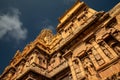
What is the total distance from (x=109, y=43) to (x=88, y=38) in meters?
2.12

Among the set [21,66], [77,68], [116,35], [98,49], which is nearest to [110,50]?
[98,49]

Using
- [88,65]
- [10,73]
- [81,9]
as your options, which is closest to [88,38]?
[88,65]

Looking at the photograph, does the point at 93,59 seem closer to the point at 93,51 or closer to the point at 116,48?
the point at 93,51

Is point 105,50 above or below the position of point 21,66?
below

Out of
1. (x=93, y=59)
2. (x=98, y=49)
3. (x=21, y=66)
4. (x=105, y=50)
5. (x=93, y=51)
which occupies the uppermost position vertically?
(x=21, y=66)

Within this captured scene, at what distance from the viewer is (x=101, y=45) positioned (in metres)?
11.5

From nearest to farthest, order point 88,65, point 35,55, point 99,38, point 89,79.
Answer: point 89,79 → point 88,65 → point 99,38 → point 35,55

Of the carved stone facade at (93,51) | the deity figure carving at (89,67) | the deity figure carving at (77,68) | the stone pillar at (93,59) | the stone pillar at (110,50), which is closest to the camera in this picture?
the carved stone facade at (93,51)

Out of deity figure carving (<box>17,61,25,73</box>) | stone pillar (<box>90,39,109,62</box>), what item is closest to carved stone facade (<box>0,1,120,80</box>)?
stone pillar (<box>90,39,109,62</box>)

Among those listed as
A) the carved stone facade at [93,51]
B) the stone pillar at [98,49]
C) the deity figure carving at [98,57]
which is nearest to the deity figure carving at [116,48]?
the carved stone facade at [93,51]

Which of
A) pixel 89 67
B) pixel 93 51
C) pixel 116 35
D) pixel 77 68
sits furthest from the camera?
pixel 77 68

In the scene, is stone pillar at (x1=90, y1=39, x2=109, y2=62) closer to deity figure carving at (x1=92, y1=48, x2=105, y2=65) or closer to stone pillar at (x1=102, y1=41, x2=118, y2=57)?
deity figure carving at (x1=92, y1=48, x2=105, y2=65)

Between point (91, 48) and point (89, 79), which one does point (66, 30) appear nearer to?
point (91, 48)

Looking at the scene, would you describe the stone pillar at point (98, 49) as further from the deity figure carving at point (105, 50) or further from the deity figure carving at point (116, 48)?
the deity figure carving at point (116, 48)
